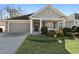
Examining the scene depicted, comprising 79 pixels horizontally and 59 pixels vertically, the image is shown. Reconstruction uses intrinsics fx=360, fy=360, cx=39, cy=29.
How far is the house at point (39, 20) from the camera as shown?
12055 millimetres

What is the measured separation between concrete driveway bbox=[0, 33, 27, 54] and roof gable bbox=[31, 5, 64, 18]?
84cm

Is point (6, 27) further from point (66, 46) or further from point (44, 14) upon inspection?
point (66, 46)

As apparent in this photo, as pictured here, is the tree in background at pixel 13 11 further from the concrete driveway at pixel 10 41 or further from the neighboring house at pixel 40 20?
the concrete driveway at pixel 10 41

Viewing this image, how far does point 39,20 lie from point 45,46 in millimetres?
905

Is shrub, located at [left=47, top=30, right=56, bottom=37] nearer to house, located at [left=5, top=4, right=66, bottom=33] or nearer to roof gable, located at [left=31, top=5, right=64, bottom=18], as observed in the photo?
house, located at [left=5, top=4, right=66, bottom=33]

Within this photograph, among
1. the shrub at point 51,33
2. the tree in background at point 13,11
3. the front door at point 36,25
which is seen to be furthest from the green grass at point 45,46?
the tree in background at point 13,11

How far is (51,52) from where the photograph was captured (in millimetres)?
11828

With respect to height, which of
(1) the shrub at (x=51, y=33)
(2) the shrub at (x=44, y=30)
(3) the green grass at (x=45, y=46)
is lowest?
(3) the green grass at (x=45, y=46)

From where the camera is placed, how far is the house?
1205 centimetres

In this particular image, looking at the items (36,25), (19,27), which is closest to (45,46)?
(36,25)

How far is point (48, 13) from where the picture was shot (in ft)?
40.0

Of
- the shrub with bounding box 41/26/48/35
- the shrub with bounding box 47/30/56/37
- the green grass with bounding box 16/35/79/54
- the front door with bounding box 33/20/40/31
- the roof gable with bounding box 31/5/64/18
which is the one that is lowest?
the green grass with bounding box 16/35/79/54

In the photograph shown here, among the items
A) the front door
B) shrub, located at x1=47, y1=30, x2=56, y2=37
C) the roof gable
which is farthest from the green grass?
the roof gable
